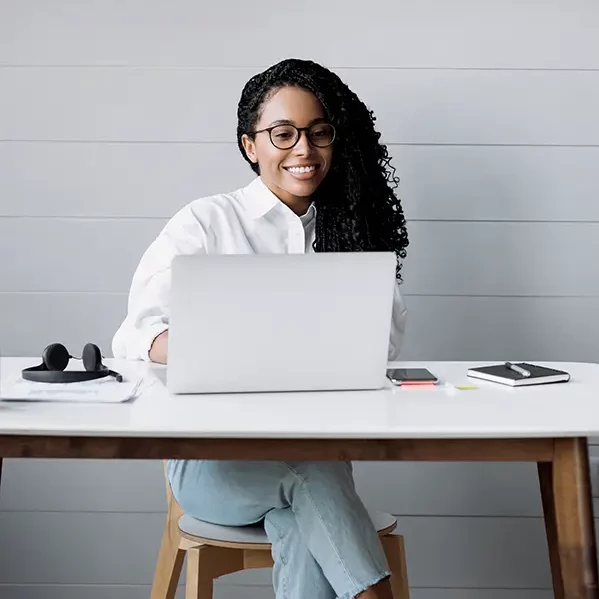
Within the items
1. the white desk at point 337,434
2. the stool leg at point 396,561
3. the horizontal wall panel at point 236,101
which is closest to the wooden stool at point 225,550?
the stool leg at point 396,561

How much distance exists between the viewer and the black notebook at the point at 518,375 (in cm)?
154

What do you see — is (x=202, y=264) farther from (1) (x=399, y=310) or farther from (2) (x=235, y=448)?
(1) (x=399, y=310)

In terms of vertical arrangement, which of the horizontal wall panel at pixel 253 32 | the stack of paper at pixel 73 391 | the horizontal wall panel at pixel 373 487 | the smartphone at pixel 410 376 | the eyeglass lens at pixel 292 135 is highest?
the horizontal wall panel at pixel 253 32

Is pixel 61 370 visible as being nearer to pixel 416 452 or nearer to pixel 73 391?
pixel 73 391

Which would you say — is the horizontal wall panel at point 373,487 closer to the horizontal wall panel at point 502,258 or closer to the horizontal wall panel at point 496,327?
the horizontal wall panel at point 496,327

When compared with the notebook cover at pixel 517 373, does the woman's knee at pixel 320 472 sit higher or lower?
lower

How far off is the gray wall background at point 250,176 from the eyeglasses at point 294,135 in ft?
1.59

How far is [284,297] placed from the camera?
1358mm

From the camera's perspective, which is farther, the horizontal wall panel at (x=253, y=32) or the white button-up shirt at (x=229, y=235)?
the horizontal wall panel at (x=253, y=32)

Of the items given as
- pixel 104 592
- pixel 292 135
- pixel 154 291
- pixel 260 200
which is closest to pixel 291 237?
pixel 260 200

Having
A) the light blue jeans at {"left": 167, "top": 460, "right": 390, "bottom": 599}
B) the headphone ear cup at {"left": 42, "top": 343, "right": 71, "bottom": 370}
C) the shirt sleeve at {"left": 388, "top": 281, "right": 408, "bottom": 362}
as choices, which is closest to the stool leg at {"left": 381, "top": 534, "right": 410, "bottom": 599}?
the light blue jeans at {"left": 167, "top": 460, "right": 390, "bottom": 599}

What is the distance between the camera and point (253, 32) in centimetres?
251

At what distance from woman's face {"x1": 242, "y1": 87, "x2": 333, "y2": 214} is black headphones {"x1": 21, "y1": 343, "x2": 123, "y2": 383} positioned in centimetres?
69

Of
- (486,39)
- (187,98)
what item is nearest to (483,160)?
(486,39)
